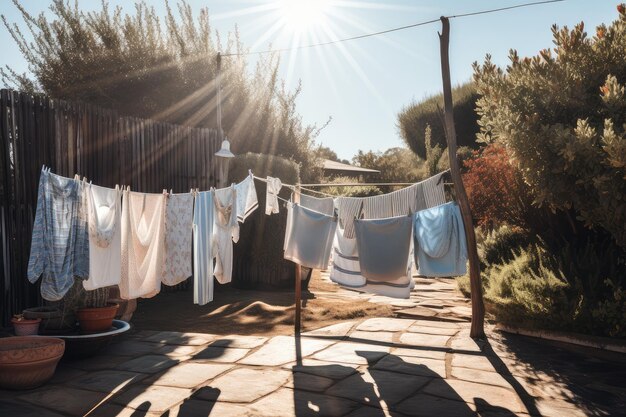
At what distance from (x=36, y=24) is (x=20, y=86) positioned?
1.95 meters

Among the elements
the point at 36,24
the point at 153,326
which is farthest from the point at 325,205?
the point at 36,24

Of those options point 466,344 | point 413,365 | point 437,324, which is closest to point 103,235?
point 413,365

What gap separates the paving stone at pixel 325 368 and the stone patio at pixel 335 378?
0.01 meters

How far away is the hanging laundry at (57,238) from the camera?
15.8ft

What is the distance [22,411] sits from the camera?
392cm

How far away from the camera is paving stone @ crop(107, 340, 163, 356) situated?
18.6 ft

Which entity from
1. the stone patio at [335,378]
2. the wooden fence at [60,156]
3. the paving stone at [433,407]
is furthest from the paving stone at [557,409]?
the wooden fence at [60,156]

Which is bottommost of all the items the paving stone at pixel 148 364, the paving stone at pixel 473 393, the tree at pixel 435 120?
the paving stone at pixel 473 393

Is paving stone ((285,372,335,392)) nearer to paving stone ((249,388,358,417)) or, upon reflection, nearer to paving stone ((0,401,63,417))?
paving stone ((249,388,358,417))

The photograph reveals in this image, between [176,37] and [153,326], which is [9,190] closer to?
[153,326]

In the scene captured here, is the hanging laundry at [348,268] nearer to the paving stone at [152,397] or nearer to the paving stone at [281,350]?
the paving stone at [281,350]

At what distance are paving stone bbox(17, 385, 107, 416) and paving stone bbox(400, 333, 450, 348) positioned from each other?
3558 millimetres

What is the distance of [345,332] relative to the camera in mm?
6711

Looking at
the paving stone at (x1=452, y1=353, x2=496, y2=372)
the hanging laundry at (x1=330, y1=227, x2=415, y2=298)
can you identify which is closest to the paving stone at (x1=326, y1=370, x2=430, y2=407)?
the paving stone at (x1=452, y1=353, x2=496, y2=372)
